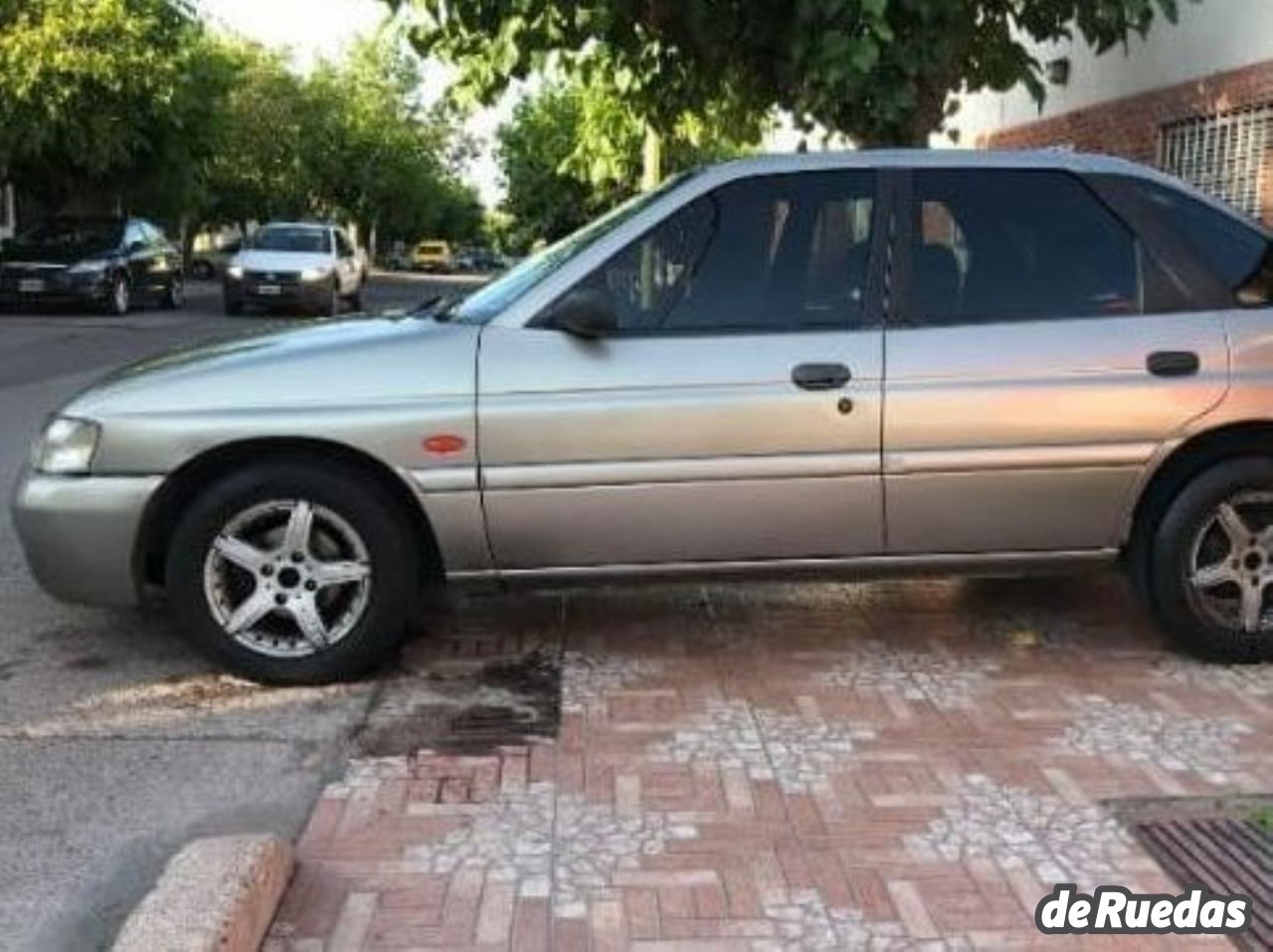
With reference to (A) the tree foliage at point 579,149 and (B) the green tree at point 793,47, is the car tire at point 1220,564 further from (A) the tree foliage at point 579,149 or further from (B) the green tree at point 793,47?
(A) the tree foliage at point 579,149

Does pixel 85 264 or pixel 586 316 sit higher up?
pixel 586 316

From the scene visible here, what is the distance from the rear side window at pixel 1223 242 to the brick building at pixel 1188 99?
565cm

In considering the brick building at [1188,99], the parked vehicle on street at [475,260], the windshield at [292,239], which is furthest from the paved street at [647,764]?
the parked vehicle on street at [475,260]

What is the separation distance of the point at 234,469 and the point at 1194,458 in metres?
3.19

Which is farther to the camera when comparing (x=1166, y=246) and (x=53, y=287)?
(x=53, y=287)

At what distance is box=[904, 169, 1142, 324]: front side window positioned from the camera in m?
5.61

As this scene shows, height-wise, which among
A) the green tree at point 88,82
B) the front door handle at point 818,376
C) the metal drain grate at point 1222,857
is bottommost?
the metal drain grate at point 1222,857

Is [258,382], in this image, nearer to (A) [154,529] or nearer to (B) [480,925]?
(A) [154,529]

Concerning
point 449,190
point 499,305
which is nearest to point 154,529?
point 499,305

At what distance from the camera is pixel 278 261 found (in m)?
27.5

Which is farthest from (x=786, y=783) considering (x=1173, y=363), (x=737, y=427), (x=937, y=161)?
(x=937, y=161)

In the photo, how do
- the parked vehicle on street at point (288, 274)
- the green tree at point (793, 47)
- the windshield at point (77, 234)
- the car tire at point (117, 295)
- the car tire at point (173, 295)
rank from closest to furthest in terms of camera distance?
the green tree at point (793, 47), the car tire at point (117, 295), the windshield at point (77, 234), the parked vehicle on street at point (288, 274), the car tire at point (173, 295)

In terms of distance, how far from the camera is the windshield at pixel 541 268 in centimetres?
559

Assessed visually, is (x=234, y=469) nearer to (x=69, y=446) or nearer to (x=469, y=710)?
(x=69, y=446)
